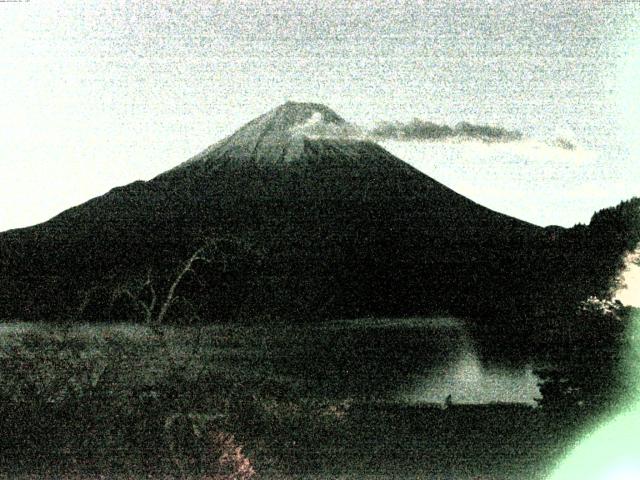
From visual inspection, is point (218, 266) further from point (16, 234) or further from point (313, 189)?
point (313, 189)

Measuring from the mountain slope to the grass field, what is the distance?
3192mm

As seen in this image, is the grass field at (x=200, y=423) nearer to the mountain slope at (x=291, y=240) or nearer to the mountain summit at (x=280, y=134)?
the mountain slope at (x=291, y=240)

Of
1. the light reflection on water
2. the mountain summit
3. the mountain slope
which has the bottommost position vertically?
the light reflection on water

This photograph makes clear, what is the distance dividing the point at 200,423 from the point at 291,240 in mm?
16729

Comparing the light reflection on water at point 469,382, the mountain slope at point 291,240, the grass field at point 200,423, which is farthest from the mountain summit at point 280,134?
the grass field at point 200,423

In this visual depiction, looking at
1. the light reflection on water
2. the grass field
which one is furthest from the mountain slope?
the grass field

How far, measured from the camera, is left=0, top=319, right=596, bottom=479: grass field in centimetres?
816

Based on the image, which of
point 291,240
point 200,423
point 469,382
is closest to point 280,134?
point 291,240

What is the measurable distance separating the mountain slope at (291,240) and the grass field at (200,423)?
3192 mm

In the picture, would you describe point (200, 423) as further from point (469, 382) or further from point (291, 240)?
point (291, 240)

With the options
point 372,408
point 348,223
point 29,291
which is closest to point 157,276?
point 29,291

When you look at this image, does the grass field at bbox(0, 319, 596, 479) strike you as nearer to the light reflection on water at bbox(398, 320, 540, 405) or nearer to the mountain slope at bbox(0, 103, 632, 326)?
the light reflection on water at bbox(398, 320, 540, 405)

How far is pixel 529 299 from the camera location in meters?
12.8

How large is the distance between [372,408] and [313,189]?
23.0m
